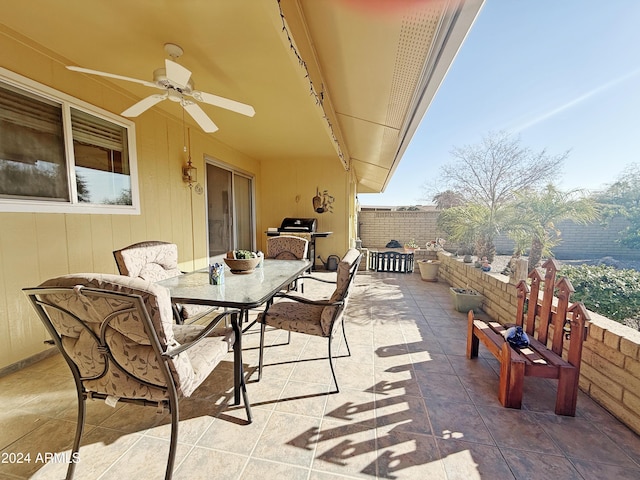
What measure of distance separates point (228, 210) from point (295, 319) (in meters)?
3.79

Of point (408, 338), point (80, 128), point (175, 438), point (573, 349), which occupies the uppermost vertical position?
point (80, 128)

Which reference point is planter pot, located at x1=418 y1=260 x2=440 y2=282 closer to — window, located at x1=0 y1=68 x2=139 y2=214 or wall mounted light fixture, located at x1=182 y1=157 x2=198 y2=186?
wall mounted light fixture, located at x1=182 y1=157 x2=198 y2=186

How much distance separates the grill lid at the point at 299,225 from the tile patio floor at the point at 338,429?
342 cm

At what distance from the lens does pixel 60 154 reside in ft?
8.00

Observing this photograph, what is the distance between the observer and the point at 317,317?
2076 mm

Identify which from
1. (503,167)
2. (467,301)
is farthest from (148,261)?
(503,167)

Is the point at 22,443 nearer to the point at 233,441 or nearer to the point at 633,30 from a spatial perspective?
the point at 233,441

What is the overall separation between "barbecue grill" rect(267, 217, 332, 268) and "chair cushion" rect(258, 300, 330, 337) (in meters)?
3.22

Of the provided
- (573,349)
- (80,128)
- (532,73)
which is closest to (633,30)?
(532,73)

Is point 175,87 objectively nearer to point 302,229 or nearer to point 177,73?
A: point 177,73

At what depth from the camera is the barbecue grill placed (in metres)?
5.44

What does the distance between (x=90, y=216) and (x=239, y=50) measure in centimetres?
222

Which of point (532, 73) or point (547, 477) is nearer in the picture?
point (547, 477)

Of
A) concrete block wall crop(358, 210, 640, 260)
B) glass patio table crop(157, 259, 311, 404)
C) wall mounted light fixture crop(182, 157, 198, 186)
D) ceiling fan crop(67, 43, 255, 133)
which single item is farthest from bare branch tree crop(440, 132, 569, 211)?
ceiling fan crop(67, 43, 255, 133)
